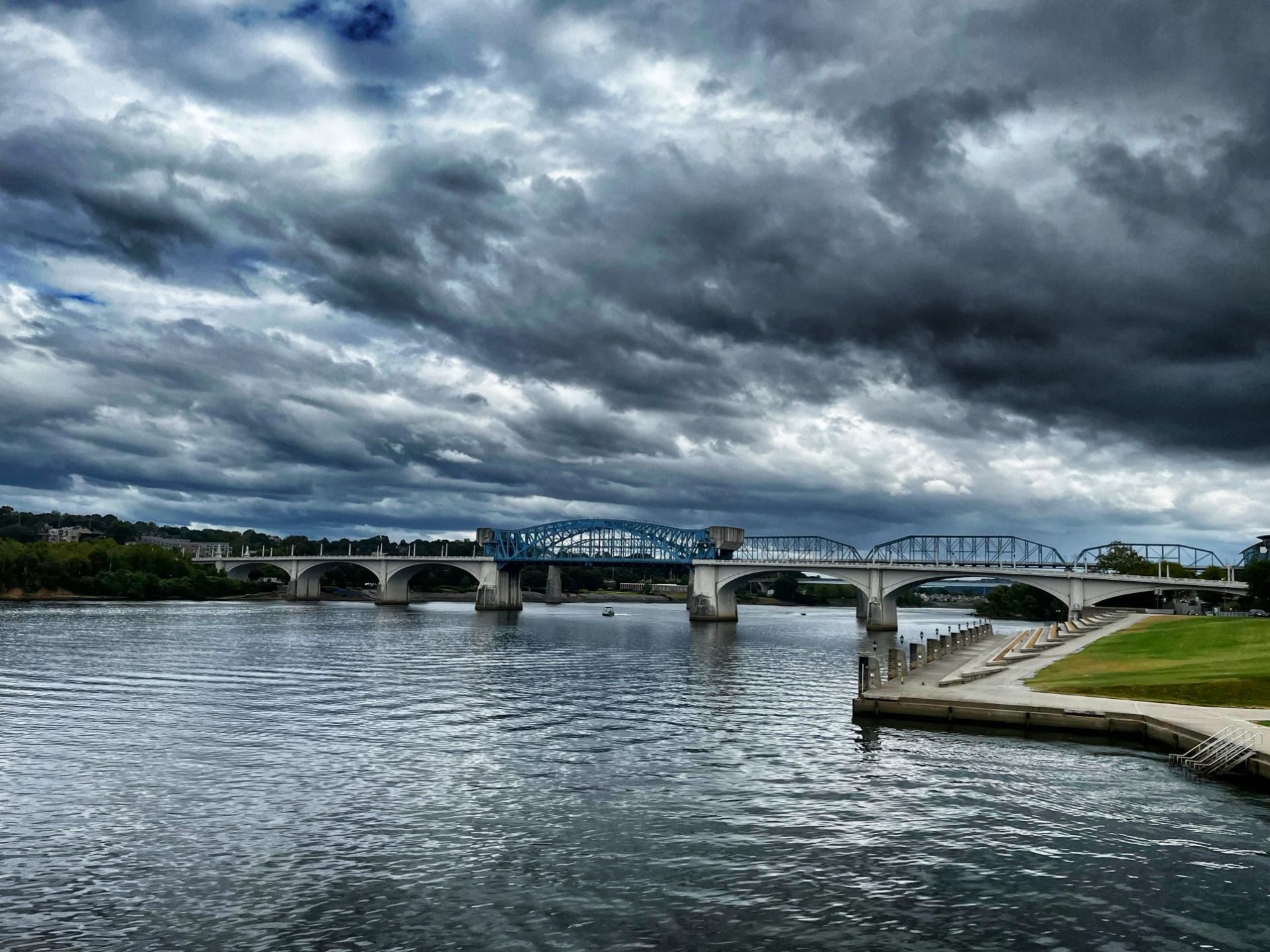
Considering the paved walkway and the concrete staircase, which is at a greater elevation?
the paved walkway

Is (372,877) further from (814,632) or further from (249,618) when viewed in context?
(249,618)

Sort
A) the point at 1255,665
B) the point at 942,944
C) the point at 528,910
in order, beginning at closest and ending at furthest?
the point at 942,944 < the point at 528,910 < the point at 1255,665

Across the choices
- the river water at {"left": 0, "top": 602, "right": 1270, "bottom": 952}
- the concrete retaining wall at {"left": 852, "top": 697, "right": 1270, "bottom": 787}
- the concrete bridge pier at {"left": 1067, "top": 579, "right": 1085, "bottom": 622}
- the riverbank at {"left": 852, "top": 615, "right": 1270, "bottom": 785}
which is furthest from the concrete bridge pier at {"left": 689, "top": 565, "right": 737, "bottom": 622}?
the concrete retaining wall at {"left": 852, "top": 697, "right": 1270, "bottom": 787}

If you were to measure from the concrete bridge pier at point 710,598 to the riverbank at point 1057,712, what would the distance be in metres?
116

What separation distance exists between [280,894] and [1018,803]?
19.5m

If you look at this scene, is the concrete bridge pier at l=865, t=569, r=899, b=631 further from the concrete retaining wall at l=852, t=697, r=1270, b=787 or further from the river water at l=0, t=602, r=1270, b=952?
the concrete retaining wall at l=852, t=697, r=1270, b=787

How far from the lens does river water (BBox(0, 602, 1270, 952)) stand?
17.2 metres

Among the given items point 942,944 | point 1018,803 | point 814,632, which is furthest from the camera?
point 814,632

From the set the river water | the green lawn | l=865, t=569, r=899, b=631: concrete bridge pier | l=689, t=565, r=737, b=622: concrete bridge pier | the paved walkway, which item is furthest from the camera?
l=689, t=565, r=737, b=622: concrete bridge pier

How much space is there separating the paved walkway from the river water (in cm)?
326

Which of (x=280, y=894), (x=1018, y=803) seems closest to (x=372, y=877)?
(x=280, y=894)

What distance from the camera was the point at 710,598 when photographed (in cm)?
17075

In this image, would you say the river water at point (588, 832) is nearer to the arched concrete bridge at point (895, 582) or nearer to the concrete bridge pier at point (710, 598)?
the arched concrete bridge at point (895, 582)

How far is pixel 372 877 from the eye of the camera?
64.6 feet
